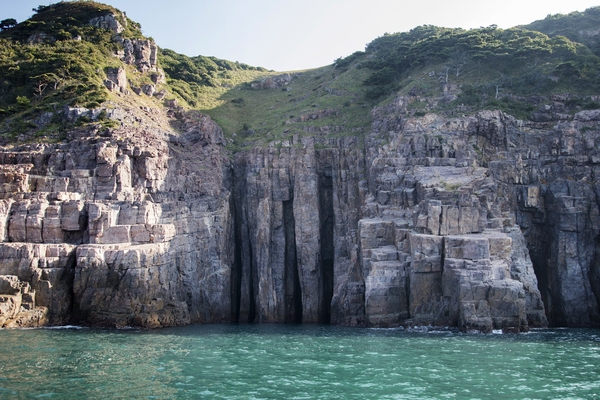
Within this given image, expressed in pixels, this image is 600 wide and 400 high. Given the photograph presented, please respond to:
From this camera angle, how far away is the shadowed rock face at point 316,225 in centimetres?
3609

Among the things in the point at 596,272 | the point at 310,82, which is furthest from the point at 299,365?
the point at 310,82

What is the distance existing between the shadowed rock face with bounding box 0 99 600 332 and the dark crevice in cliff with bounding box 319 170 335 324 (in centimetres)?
21

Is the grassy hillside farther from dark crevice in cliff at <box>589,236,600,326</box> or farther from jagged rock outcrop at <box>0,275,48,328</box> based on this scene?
jagged rock outcrop at <box>0,275,48,328</box>

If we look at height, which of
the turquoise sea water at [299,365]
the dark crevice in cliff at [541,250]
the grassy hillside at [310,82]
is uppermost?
the grassy hillside at [310,82]

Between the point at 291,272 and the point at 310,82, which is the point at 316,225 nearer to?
the point at 291,272

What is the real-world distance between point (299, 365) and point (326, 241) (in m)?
27.2

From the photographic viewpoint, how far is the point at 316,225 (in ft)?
161

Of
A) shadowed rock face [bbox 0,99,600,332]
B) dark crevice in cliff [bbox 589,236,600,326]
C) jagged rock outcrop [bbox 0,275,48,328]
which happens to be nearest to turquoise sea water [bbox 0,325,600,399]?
jagged rock outcrop [bbox 0,275,48,328]

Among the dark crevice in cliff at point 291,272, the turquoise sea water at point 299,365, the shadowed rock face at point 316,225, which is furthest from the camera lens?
the dark crevice in cliff at point 291,272

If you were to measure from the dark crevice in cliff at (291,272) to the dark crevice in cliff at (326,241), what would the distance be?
A: 256 cm

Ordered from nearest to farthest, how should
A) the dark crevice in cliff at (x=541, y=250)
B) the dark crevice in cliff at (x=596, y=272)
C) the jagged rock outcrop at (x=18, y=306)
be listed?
the jagged rock outcrop at (x=18, y=306), the dark crevice in cliff at (x=596, y=272), the dark crevice in cliff at (x=541, y=250)

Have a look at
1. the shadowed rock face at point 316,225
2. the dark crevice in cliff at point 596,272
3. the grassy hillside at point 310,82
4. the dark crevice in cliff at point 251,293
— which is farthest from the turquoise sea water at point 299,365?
the grassy hillside at point 310,82

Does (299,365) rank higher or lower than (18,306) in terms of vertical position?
lower

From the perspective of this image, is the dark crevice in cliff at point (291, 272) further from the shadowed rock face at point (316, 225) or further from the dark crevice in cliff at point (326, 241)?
the dark crevice in cliff at point (326, 241)
